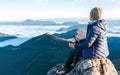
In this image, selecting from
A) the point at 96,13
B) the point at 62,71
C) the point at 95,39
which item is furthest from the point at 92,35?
the point at 62,71

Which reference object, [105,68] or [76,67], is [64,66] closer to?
[76,67]

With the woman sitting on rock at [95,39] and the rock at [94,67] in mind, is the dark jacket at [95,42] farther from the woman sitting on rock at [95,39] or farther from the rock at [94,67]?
the rock at [94,67]

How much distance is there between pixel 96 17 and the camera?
1526cm

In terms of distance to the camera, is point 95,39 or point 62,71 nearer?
point 95,39

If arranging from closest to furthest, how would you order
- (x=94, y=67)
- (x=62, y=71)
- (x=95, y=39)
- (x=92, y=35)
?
1. (x=92, y=35)
2. (x=95, y=39)
3. (x=94, y=67)
4. (x=62, y=71)

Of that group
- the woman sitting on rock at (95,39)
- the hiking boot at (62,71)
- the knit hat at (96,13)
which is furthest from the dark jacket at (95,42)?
the hiking boot at (62,71)

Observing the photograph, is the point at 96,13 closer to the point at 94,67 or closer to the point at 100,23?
the point at 100,23

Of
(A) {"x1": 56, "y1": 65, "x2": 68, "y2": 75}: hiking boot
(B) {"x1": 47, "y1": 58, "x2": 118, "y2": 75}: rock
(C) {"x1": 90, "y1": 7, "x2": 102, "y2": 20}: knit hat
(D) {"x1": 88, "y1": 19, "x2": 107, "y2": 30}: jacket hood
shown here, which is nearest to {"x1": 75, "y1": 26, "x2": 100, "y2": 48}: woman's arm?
(D) {"x1": 88, "y1": 19, "x2": 107, "y2": 30}: jacket hood

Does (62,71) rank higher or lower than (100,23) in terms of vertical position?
lower

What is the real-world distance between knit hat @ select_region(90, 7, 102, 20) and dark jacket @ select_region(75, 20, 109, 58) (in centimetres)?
21

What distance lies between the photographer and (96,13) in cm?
1520

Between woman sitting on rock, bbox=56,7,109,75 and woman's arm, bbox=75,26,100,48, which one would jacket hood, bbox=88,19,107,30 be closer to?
woman sitting on rock, bbox=56,7,109,75

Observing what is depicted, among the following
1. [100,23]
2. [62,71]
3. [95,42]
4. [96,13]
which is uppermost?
[96,13]

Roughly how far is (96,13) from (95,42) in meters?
1.38
